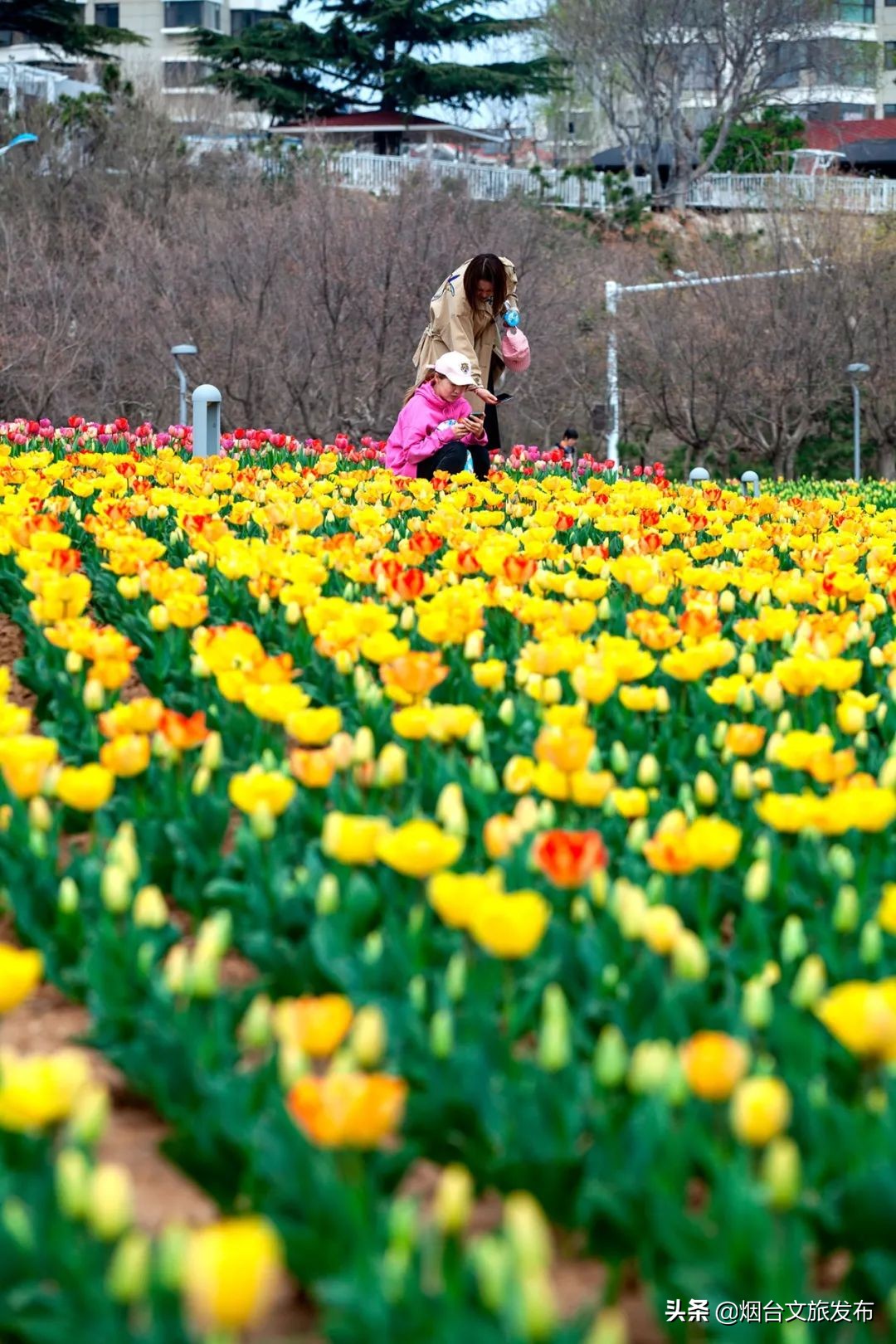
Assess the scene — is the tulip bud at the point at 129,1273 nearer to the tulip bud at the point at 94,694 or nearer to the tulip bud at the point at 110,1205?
the tulip bud at the point at 110,1205

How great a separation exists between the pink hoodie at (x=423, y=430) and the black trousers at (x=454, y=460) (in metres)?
0.03

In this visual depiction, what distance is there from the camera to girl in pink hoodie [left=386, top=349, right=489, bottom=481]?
368 inches

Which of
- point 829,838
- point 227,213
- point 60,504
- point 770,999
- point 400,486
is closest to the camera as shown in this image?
point 770,999

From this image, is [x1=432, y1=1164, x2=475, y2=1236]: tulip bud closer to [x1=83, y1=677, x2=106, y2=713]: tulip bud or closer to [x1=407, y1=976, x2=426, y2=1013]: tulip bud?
[x1=407, y1=976, x2=426, y2=1013]: tulip bud

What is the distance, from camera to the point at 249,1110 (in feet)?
7.20

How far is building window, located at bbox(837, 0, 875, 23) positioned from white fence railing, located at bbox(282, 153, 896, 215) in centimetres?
1763

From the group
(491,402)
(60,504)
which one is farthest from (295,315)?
(60,504)

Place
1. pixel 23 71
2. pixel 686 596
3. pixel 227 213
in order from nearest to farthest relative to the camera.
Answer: pixel 686 596, pixel 227 213, pixel 23 71

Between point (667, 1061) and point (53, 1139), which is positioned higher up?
point (667, 1061)

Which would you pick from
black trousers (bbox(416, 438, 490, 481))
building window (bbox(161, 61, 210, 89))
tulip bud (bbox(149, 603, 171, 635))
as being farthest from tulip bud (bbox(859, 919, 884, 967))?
building window (bbox(161, 61, 210, 89))

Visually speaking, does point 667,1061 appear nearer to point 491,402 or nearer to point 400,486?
point 400,486

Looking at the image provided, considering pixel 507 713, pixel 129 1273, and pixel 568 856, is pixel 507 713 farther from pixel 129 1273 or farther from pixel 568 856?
pixel 129 1273

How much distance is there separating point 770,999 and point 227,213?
31598 millimetres

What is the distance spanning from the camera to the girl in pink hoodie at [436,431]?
9344 mm
